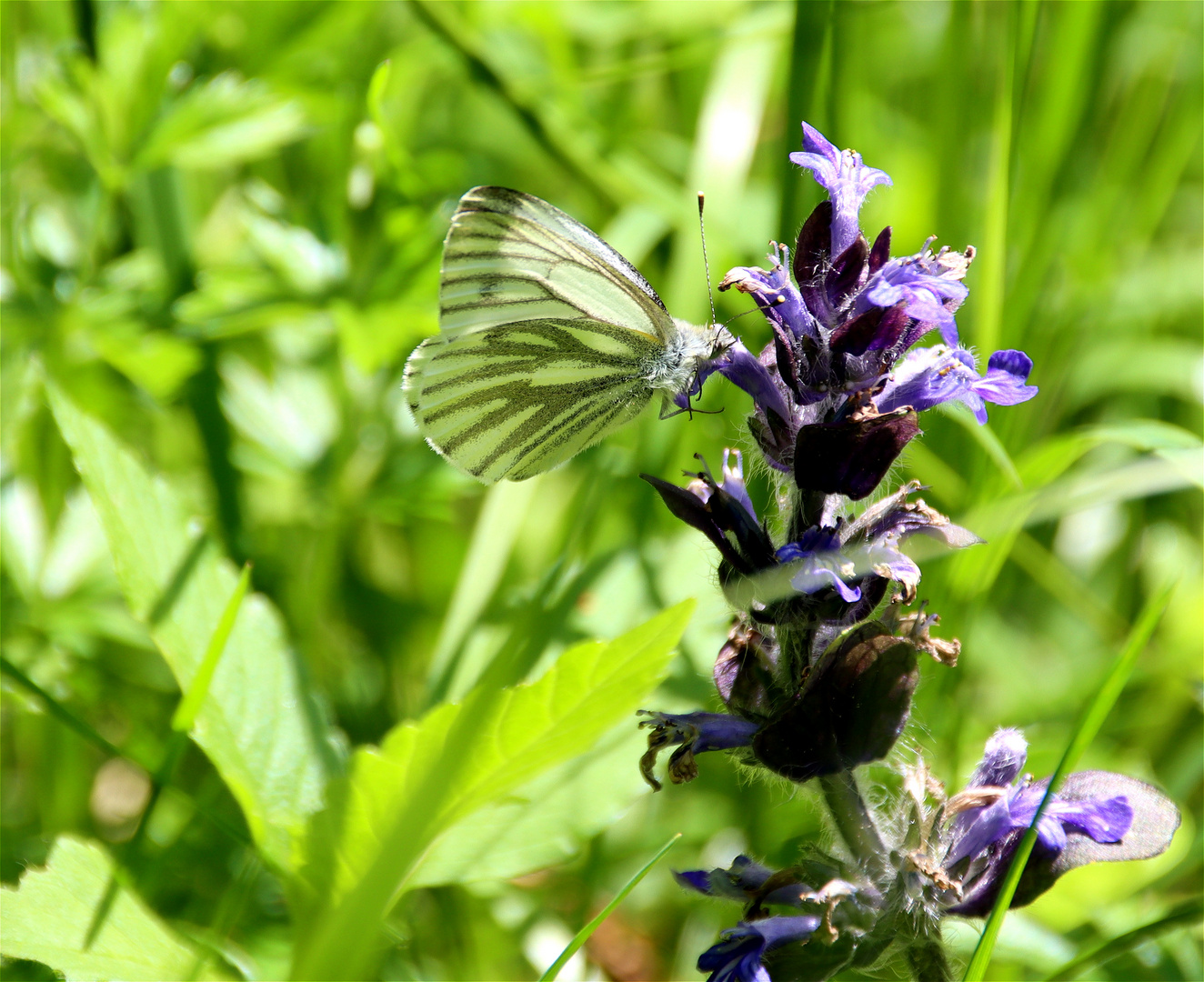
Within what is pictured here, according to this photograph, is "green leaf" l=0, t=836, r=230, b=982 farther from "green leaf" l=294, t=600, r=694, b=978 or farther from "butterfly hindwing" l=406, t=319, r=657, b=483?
"butterfly hindwing" l=406, t=319, r=657, b=483

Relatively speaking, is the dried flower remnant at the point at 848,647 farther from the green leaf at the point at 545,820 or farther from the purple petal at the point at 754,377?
the green leaf at the point at 545,820

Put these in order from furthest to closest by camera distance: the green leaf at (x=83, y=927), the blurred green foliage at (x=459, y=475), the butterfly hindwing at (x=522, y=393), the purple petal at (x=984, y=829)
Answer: the butterfly hindwing at (x=522, y=393), the blurred green foliage at (x=459, y=475), the purple petal at (x=984, y=829), the green leaf at (x=83, y=927)

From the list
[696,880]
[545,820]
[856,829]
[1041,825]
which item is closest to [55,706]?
[545,820]

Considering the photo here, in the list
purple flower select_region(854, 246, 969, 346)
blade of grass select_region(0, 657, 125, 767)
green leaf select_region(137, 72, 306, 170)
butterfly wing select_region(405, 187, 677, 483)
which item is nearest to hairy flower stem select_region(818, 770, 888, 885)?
purple flower select_region(854, 246, 969, 346)

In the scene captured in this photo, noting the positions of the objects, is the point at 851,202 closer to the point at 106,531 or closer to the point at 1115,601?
the point at 106,531

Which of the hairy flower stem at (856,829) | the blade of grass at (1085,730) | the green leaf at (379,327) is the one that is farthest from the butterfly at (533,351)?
the blade of grass at (1085,730)

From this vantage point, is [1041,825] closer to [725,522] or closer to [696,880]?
[696,880]
